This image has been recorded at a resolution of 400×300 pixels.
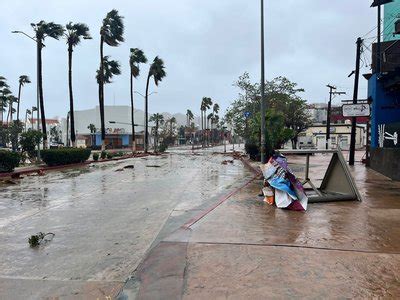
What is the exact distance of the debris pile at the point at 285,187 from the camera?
32.9 ft

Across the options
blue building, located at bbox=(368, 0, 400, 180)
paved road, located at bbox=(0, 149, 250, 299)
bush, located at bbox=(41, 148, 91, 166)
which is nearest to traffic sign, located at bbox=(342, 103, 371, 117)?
blue building, located at bbox=(368, 0, 400, 180)

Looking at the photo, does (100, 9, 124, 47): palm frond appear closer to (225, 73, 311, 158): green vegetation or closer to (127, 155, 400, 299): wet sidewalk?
(225, 73, 311, 158): green vegetation

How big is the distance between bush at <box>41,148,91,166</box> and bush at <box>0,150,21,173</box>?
5.61 metres

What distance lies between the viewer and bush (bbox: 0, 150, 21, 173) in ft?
74.0

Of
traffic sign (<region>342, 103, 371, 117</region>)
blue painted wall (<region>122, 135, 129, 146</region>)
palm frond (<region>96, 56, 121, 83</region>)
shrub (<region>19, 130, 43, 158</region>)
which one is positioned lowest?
blue painted wall (<region>122, 135, 129, 146</region>)

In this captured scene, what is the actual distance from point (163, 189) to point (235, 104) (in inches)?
1616

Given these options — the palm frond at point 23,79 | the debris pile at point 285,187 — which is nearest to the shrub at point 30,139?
the debris pile at point 285,187

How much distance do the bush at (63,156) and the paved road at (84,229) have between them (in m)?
12.6

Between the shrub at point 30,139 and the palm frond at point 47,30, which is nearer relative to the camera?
the shrub at point 30,139

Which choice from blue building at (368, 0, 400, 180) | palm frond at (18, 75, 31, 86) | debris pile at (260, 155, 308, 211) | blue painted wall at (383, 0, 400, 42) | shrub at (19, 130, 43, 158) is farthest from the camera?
palm frond at (18, 75, 31, 86)

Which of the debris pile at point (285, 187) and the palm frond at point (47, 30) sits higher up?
the palm frond at point (47, 30)

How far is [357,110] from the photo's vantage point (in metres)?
22.0

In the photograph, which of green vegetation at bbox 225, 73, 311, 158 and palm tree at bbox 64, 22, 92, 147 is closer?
palm tree at bbox 64, 22, 92, 147

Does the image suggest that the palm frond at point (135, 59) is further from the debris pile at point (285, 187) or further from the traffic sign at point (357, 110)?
the debris pile at point (285, 187)
